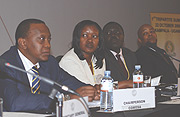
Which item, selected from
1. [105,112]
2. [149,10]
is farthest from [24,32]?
[149,10]

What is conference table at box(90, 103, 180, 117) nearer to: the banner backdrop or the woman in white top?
the woman in white top

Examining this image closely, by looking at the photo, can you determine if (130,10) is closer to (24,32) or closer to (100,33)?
(100,33)

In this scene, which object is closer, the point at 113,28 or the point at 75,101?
the point at 75,101

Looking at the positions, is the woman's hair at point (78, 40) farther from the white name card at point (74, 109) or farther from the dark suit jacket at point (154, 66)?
the white name card at point (74, 109)

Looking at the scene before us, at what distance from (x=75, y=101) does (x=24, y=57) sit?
934 mm

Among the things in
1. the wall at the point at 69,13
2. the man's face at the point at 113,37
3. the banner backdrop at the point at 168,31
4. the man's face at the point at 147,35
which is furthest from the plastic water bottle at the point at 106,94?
the banner backdrop at the point at 168,31

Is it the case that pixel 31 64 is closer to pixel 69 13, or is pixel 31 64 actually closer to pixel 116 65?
pixel 116 65

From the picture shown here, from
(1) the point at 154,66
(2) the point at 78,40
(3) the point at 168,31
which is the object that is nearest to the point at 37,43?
(2) the point at 78,40

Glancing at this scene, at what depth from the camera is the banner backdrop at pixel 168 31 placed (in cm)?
586

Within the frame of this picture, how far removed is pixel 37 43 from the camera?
225 cm

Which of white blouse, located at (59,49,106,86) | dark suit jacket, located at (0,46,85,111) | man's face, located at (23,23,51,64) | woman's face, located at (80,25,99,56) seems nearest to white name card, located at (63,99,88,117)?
dark suit jacket, located at (0,46,85,111)

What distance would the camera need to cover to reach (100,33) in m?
3.09

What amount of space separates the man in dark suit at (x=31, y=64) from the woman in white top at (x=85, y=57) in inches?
10.1

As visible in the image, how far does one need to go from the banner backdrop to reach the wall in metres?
0.19
